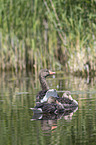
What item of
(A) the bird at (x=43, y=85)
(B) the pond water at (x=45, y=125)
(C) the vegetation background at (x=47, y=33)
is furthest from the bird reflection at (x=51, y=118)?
(C) the vegetation background at (x=47, y=33)

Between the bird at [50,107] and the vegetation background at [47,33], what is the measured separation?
24.7 ft

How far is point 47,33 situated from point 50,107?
37.2 feet

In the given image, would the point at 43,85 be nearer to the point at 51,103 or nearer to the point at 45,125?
the point at 51,103

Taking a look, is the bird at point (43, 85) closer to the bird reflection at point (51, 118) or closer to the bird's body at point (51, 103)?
the bird's body at point (51, 103)

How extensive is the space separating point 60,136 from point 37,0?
11955 mm

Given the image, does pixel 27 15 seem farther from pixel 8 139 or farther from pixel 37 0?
pixel 8 139

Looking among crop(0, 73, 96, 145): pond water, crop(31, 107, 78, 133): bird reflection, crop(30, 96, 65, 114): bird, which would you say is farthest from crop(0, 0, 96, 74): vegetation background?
crop(30, 96, 65, 114): bird

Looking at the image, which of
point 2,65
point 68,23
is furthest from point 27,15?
point 2,65

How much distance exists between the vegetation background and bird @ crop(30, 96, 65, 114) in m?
7.52

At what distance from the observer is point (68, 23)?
55.4ft

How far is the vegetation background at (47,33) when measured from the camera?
16.3 metres

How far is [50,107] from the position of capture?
8.39m

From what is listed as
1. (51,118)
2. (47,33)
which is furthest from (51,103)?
(47,33)

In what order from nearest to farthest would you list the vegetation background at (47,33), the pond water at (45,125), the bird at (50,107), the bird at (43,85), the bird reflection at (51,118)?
1. the pond water at (45,125)
2. the bird reflection at (51,118)
3. the bird at (50,107)
4. the bird at (43,85)
5. the vegetation background at (47,33)
